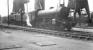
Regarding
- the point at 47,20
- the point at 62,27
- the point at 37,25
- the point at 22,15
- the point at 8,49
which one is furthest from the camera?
the point at 22,15

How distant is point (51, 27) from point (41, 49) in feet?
41.6

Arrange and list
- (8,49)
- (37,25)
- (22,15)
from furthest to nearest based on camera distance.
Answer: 1. (22,15)
2. (37,25)
3. (8,49)

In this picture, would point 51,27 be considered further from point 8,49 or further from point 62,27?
point 8,49

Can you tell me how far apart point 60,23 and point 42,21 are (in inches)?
186

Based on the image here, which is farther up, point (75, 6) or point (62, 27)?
point (75, 6)

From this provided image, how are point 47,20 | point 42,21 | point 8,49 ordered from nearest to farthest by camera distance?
point 8,49 < point 47,20 < point 42,21

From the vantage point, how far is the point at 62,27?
1728 centimetres

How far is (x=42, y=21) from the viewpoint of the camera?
21.4m

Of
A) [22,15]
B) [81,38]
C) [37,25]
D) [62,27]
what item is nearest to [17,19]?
[22,15]

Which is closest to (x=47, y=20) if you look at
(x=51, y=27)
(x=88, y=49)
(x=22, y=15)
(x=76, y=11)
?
(x=51, y=27)

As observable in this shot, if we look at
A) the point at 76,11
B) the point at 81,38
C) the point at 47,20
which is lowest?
the point at 81,38

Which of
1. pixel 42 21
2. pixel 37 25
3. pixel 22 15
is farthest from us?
pixel 22 15

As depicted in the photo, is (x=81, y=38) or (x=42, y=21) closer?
(x=81, y=38)

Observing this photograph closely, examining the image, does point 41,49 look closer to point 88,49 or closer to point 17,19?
point 88,49
